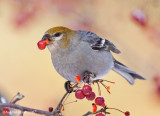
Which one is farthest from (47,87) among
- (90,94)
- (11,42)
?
(90,94)

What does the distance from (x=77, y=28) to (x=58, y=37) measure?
62 cm

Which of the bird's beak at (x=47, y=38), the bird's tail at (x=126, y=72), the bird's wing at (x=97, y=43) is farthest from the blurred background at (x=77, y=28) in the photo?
→ the bird's beak at (x=47, y=38)

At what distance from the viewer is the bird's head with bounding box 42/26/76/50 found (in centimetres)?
92

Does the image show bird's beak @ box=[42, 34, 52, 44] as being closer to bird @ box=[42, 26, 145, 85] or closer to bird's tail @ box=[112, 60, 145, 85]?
bird @ box=[42, 26, 145, 85]

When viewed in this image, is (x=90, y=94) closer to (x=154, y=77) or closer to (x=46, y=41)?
(x=46, y=41)

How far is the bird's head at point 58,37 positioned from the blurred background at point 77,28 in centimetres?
47

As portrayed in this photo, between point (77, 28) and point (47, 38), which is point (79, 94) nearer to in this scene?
point (47, 38)

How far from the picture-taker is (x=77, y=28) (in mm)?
1597

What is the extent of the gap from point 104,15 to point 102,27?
0.37 ft

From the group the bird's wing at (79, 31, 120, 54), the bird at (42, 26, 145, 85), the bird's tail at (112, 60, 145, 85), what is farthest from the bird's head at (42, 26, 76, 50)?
the bird's tail at (112, 60, 145, 85)

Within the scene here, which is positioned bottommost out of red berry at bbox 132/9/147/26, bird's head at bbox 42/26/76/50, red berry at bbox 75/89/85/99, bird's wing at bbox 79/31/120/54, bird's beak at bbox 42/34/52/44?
red berry at bbox 75/89/85/99

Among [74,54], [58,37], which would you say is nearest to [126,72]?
[74,54]

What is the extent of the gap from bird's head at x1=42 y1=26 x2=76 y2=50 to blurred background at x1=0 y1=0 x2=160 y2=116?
0.47m

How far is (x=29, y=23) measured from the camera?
1.68 meters
